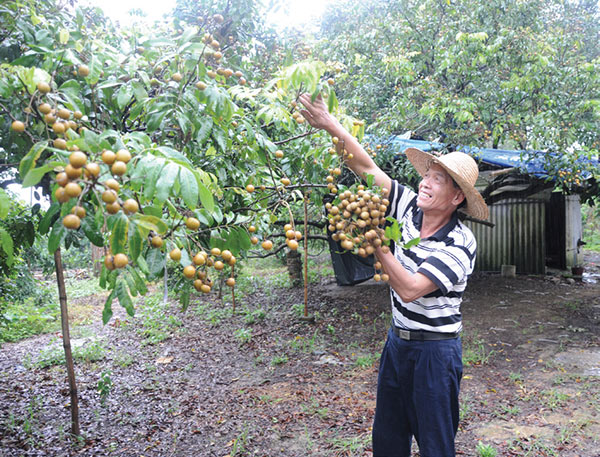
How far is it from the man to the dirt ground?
1.34m

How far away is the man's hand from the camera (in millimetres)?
2027

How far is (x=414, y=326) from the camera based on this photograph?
1.99m

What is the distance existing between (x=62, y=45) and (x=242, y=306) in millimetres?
6467

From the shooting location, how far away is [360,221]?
1.61 metres

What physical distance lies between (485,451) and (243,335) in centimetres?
377

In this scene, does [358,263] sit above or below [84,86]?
below

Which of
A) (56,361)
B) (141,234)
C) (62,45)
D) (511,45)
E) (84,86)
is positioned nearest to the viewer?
(141,234)

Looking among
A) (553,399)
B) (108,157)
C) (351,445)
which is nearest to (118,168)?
(108,157)

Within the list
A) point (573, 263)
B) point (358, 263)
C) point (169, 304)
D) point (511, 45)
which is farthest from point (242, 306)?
point (573, 263)

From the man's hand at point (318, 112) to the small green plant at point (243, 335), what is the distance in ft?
15.0

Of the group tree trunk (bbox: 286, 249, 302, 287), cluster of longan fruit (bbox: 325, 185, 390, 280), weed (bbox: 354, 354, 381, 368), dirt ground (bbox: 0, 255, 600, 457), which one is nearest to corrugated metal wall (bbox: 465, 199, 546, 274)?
dirt ground (bbox: 0, 255, 600, 457)

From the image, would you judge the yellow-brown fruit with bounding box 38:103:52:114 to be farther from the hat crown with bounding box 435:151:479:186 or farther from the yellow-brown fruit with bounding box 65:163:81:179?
the hat crown with bounding box 435:151:479:186

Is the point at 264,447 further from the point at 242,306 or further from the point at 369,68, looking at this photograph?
the point at 369,68

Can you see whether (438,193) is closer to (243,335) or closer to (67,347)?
(67,347)
